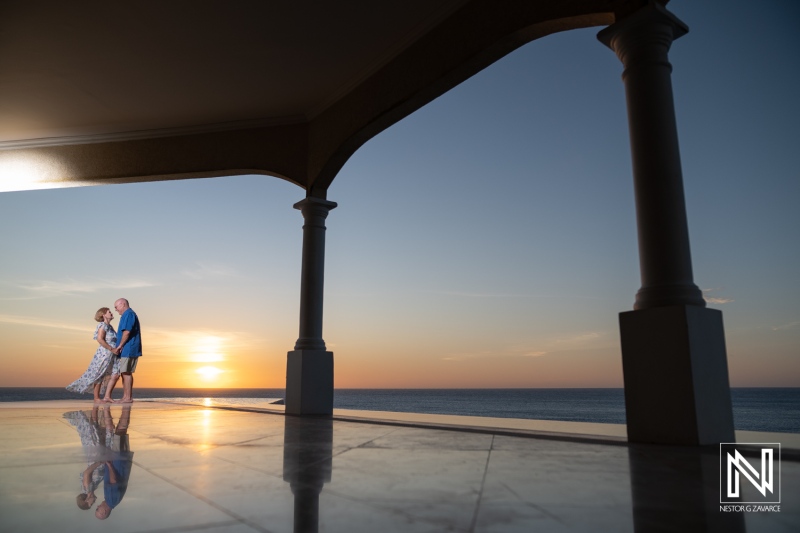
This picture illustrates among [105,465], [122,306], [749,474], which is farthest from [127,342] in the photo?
[749,474]

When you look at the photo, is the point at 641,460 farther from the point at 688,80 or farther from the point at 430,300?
the point at 688,80

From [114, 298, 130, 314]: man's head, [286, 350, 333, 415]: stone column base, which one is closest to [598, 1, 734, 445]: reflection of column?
[286, 350, 333, 415]: stone column base

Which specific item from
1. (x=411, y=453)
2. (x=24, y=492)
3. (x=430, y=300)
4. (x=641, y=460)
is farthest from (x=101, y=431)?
(x=430, y=300)

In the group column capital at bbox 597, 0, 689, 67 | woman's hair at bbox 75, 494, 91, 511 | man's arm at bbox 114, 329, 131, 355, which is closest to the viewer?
woman's hair at bbox 75, 494, 91, 511

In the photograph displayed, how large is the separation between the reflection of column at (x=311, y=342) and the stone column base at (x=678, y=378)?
12.9 feet

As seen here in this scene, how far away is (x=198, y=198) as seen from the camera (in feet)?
65.8

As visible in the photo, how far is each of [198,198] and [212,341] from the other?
27.0 m

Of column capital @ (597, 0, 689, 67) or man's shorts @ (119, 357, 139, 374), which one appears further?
man's shorts @ (119, 357, 139, 374)

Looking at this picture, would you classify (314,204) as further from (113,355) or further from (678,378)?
(678,378)

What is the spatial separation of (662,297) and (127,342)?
24.4 ft

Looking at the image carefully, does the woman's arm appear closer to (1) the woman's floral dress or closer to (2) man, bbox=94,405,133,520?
(1) the woman's floral dress

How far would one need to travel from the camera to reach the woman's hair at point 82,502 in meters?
1.54

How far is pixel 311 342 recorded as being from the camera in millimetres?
6387

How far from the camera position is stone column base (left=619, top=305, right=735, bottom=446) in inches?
115
